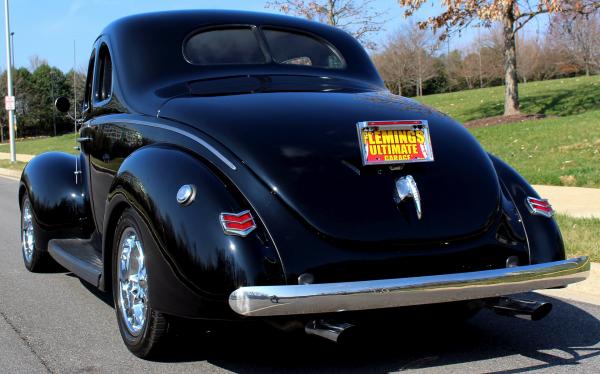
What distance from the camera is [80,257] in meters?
4.79

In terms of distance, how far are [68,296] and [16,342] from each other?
3.85 ft

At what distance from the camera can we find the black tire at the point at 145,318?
357 cm

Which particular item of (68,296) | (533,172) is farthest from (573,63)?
(68,296)

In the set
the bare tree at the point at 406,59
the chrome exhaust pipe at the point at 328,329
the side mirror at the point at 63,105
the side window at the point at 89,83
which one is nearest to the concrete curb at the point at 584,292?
the chrome exhaust pipe at the point at 328,329

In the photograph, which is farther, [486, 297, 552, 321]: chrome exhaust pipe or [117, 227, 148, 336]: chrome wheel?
[117, 227, 148, 336]: chrome wheel

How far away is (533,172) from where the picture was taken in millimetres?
12562

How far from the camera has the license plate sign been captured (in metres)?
Answer: 3.56

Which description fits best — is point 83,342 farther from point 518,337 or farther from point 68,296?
point 518,337

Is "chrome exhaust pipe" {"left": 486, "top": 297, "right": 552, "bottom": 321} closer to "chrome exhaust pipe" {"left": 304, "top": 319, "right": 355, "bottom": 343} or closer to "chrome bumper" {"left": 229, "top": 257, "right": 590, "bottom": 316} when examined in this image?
"chrome bumper" {"left": 229, "top": 257, "right": 590, "bottom": 316}

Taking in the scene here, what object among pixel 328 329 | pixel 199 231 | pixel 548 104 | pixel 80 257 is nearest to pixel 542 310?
pixel 328 329

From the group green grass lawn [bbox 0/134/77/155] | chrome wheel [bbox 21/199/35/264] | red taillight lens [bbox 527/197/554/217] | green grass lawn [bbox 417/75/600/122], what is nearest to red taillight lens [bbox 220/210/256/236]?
red taillight lens [bbox 527/197/554/217]

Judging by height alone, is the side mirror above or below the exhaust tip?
above

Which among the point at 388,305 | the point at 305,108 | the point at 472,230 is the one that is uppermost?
the point at 305,108

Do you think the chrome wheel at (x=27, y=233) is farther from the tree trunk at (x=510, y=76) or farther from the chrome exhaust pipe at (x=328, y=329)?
the tree trunk at (x=510, y=76)
